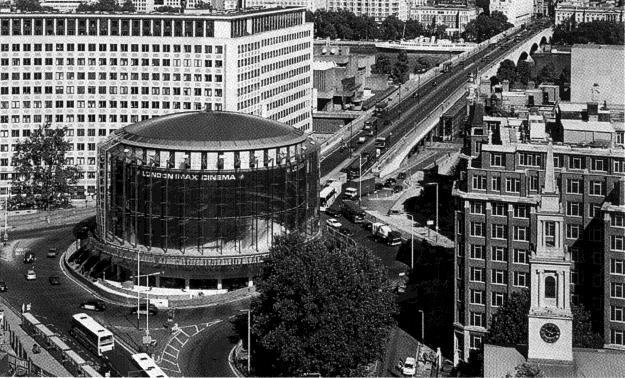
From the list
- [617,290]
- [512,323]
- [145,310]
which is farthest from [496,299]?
[145,310]

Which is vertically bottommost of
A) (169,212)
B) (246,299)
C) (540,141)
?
(246,299)

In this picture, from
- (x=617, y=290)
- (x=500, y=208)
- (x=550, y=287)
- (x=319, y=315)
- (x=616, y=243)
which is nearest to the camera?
(x=550, y=287)

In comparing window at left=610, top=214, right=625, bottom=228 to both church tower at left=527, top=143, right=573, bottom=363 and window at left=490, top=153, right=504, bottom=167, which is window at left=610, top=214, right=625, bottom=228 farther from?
church tower at left=527, top=143, right=573, bottom=363

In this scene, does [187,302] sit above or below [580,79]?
below

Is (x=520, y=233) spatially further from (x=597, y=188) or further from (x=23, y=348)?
(x=23, y=348)

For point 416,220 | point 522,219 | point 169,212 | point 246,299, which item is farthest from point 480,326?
point 416,220

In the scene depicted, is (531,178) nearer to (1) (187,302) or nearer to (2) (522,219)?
(2) (522,219)
